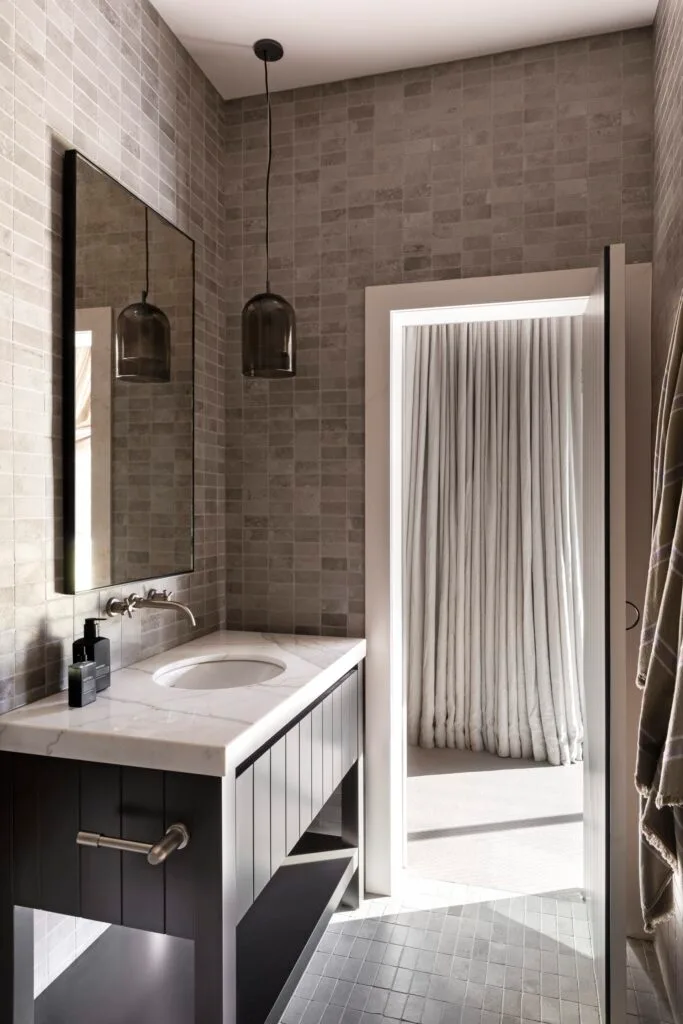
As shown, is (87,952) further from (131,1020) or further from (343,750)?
(343,750)

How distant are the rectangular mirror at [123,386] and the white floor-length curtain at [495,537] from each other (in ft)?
5.38

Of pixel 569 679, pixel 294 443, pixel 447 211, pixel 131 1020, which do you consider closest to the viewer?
pixel 131 1020

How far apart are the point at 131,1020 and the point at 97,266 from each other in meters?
1.75

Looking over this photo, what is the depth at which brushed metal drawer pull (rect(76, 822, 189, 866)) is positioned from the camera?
120cm

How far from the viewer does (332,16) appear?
1.99 meters

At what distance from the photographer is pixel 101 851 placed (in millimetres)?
1314

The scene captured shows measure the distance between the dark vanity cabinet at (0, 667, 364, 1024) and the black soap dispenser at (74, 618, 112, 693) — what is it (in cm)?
24

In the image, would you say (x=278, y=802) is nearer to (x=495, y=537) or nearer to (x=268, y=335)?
(x=268, y=335)

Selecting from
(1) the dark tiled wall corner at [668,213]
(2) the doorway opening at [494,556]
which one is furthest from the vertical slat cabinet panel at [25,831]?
(2) the doorway opening at [494,556]

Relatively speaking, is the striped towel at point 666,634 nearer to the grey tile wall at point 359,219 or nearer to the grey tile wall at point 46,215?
the grey tile wall at point 359,219

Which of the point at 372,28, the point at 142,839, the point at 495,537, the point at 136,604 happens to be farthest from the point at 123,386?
the point at 495,537

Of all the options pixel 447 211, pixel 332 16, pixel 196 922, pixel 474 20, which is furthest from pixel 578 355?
pixel 196 922

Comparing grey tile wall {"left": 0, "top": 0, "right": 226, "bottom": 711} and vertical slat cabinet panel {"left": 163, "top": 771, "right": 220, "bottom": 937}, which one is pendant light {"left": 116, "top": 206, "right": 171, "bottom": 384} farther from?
vertical slat cabinet panel {"left": 163, "top": 771, "right": 220, "bottom": 937}

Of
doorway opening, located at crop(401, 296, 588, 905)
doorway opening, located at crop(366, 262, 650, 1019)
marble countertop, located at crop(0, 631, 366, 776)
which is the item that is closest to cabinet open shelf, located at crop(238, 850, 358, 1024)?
doorway opening, located at crop(366, 262, 650, 1019)
